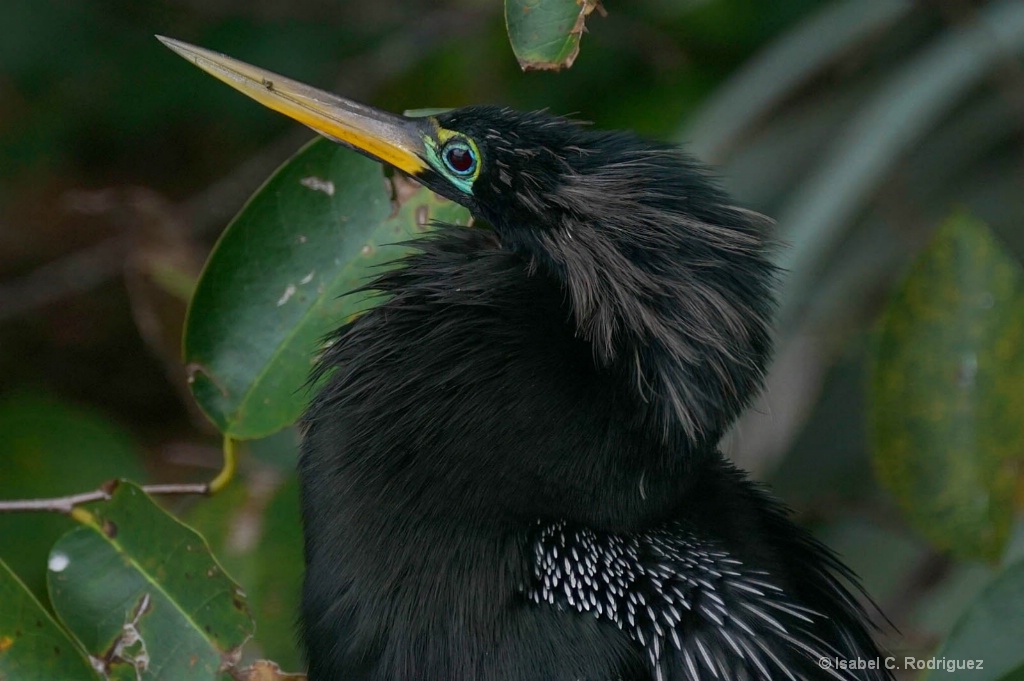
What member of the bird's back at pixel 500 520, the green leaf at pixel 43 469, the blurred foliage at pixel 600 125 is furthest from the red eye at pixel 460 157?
the green leaf at pixel 43 469

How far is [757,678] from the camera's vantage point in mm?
1231

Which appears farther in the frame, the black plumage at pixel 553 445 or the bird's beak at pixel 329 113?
the bird's beak at pixel 329 113

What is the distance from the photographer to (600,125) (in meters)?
2.70

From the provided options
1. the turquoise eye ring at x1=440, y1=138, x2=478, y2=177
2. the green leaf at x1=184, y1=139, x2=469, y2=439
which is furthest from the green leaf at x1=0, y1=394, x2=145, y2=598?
the turquoise eye ring at x1=440, y1=138, x2=478, y2=177

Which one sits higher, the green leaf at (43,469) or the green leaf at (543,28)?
the green leaf at (543,28)

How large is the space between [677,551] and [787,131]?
1841 millimetres

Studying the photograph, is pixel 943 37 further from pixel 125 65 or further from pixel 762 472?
pixel 125 65

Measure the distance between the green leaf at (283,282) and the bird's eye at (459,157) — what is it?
0.25ft

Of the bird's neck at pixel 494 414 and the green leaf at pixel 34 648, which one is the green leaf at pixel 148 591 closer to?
the green leaf at pixel 34 648

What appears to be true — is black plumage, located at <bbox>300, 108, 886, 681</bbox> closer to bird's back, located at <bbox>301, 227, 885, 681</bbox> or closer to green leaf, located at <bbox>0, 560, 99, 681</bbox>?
bird's back, located at <bbox>301, 227, 885, 681</bbox>

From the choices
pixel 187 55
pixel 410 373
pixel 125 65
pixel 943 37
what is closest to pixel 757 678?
pixel 410 373

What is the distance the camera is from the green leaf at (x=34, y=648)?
1.11m

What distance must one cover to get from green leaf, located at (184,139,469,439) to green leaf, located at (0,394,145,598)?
78 centimetres

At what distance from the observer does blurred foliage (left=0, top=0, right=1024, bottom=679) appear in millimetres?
2002
